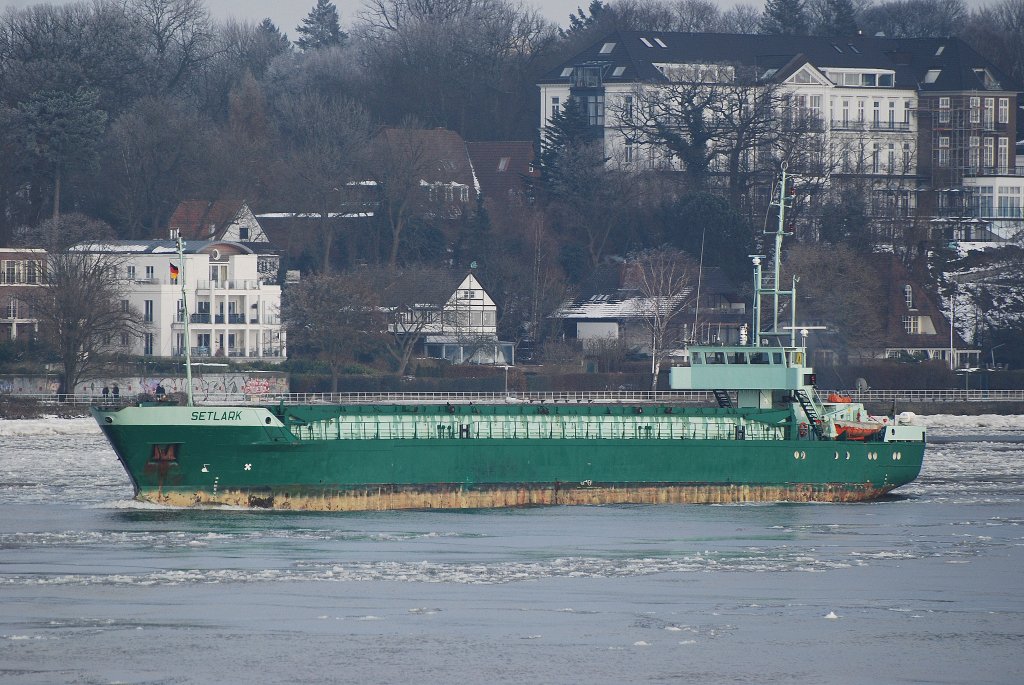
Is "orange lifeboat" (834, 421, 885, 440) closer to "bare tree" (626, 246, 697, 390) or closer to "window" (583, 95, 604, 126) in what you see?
"bare tree" (626, 246, 697, 390)

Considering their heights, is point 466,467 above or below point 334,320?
below

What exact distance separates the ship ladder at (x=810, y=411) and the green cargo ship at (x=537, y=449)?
1.6 inches

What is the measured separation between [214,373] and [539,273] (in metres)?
26.3

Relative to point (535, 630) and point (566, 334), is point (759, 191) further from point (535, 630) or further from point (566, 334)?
point (535, 630)

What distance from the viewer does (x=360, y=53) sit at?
6900 inches

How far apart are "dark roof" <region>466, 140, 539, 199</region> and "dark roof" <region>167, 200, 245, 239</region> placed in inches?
879

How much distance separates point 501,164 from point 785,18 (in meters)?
38.4

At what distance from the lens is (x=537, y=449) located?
4800cm

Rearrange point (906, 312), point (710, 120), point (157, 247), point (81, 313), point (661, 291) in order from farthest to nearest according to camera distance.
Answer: point (710, 120) < point (906, 312) < point (661, 291) < point (157, 247) < point (81, 313)

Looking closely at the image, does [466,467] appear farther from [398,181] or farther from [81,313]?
[398,181]

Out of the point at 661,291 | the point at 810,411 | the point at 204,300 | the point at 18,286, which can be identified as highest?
the point at 18,286

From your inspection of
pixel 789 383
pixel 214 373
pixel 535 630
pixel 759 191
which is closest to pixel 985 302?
pixel 759 191

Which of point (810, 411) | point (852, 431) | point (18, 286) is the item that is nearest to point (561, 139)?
point (18, 286)

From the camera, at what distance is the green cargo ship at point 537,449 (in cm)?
4491
